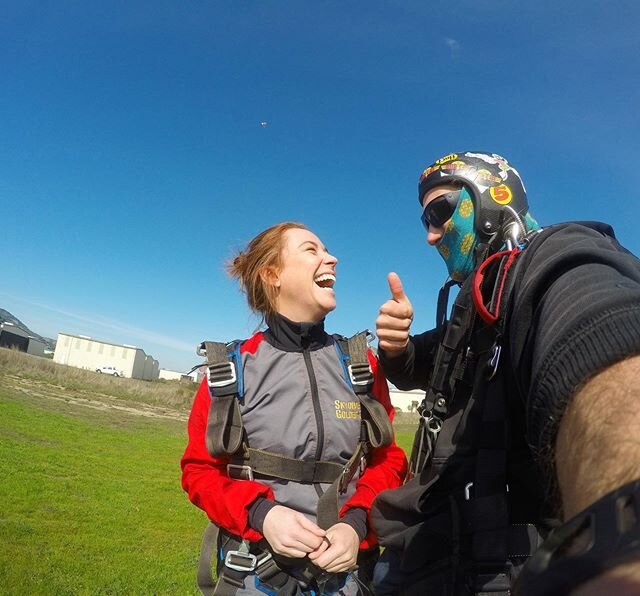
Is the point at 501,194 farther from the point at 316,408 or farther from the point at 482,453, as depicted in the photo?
the point at 316,408

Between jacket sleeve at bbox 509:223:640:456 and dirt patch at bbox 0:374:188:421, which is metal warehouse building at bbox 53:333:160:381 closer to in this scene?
dirt patch at bbox 0:374:188:421

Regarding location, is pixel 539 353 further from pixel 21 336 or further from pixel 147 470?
pixel 21 336

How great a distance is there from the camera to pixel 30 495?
14.0 meters

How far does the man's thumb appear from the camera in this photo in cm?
251

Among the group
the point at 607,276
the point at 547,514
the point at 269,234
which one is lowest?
the point at 547,514

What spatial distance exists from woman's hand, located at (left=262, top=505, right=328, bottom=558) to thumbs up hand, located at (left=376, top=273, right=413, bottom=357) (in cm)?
100

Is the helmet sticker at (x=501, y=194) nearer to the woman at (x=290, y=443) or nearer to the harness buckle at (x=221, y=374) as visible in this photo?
the woman at (x=290, y=443)

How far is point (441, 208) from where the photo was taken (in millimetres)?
2709

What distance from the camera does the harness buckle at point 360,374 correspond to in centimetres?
307

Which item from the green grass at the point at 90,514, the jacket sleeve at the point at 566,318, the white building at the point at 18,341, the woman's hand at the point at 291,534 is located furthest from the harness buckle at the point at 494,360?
the white building at the point at 18,341

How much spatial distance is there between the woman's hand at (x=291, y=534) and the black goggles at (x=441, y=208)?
1.70m

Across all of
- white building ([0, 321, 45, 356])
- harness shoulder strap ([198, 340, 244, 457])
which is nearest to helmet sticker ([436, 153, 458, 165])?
harness shoulder strap ([198, 340, 244, 457])

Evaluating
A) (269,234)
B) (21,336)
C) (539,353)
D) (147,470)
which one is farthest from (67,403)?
(21,336)

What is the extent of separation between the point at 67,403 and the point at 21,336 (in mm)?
73485
